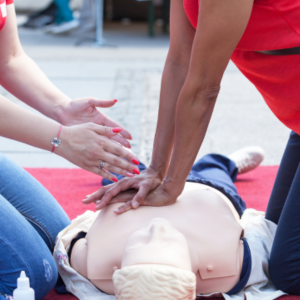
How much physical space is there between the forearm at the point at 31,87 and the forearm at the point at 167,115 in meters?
0.38

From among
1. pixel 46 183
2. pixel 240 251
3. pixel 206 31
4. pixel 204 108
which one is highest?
pixel 206 31

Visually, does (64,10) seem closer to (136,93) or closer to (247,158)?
(136,93)

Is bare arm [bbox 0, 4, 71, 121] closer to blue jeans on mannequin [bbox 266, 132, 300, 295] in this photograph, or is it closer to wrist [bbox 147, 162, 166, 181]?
wrist [bbox 147, 162, 166, 181]

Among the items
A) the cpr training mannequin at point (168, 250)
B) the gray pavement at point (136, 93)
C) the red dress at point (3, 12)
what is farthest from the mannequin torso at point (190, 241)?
the gray pavement at point (136, 93)

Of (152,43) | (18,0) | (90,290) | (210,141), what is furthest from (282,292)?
(18,0)

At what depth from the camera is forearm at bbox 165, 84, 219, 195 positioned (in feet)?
3.92

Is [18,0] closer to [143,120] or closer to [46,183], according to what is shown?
[143,120]

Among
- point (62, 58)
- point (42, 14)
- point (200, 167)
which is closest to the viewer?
point (200, 167)

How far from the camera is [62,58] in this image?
5262 millimetres

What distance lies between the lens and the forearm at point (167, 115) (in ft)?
4.66

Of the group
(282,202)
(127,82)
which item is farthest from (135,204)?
(127,82)

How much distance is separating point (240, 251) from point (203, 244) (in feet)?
0.52

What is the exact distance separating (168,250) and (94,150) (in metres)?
0.40

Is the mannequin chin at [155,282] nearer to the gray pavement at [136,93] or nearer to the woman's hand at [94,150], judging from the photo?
the woman's hand at [94,150]
